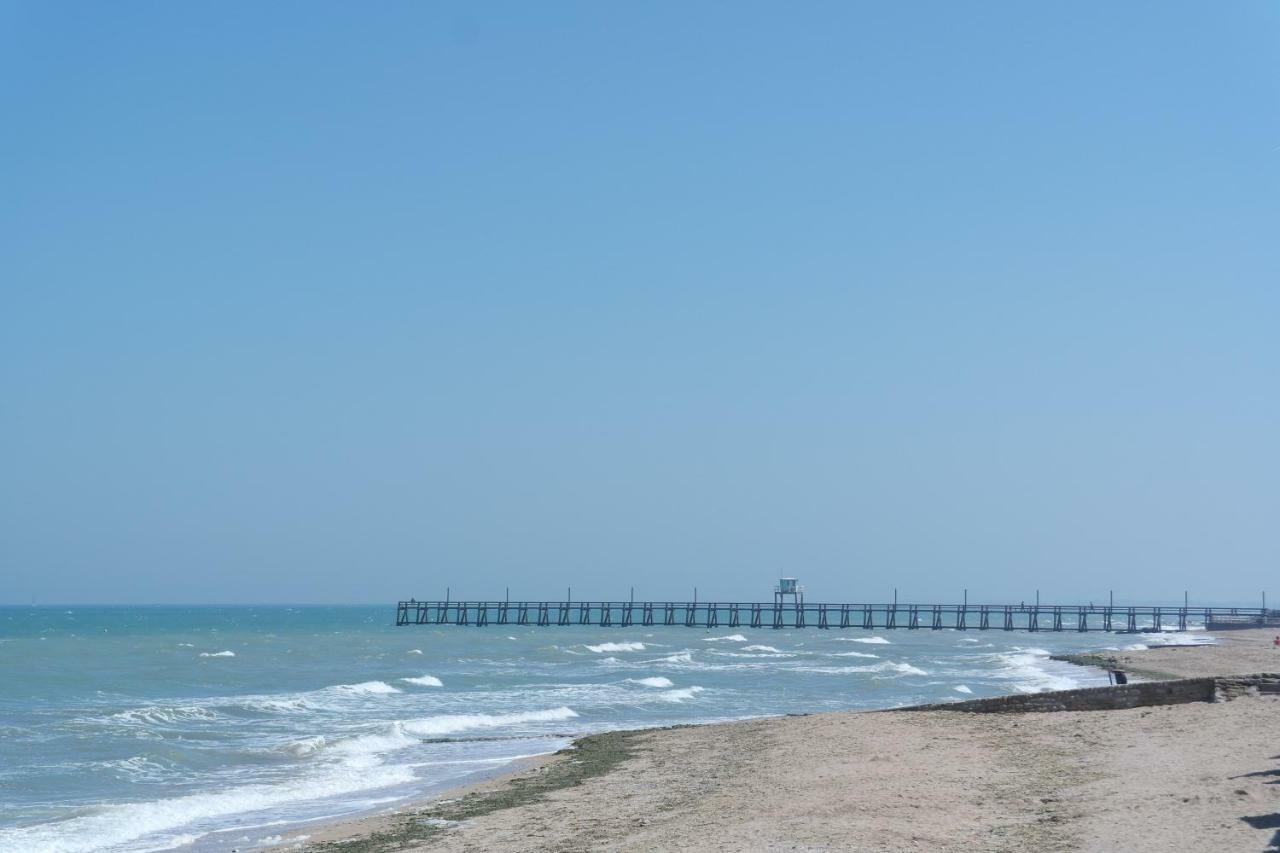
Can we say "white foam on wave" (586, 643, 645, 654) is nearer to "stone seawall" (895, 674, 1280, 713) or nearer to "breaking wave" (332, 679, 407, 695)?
"breaking wave" (332, 679, 407, 695)

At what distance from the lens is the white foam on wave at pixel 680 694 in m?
31.8

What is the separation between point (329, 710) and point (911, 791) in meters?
20.3

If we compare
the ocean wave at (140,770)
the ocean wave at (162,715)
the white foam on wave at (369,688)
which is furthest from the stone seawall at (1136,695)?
the white foam on wave at (369,688)

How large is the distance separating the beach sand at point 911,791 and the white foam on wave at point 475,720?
632 centimetres

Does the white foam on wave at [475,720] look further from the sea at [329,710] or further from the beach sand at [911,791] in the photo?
the beach sand at [911,791]

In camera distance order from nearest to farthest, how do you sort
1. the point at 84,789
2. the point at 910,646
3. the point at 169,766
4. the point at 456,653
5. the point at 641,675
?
1. the point at 84,789
2. the point at 169,766
3. the point at 641,675
4. the point at 456,653
5. the point at 910,646

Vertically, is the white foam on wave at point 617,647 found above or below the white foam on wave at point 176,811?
below

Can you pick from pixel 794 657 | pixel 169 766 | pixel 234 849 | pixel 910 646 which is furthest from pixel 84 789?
pixel 910 646

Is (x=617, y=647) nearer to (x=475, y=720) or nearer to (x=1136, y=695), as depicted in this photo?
(x=475, y=720)

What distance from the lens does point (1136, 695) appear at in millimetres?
18922

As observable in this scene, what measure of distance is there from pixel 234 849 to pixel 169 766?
790 cm

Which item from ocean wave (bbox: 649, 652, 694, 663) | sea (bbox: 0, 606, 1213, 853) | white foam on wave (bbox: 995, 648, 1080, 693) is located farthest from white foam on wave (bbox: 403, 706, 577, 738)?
ocean wave (bbox: 649, 652, 694, 663)

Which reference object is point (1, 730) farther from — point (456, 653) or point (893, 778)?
point (456, 653)

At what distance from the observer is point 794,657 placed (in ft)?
170
